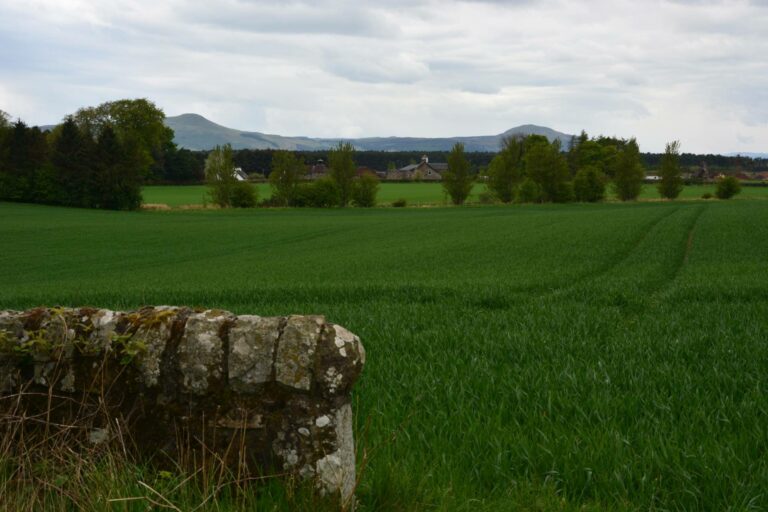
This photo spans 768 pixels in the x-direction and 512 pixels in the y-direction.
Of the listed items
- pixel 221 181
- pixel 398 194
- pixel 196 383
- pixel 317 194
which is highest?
pixel 196 383

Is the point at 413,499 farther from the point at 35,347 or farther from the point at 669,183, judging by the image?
the point at 669,183

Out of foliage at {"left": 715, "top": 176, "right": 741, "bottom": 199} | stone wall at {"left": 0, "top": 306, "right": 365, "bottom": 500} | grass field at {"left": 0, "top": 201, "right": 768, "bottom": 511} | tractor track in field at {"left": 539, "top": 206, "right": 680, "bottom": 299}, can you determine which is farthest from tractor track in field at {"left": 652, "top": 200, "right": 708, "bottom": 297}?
foliage at {"left": 715, "top": 176, "right": 741, "bottom": 199}

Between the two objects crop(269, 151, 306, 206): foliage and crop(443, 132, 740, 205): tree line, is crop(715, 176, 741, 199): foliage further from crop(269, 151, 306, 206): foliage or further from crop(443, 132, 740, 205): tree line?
crop(269, 151, 306, 206): foliage

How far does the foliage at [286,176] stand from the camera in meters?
102

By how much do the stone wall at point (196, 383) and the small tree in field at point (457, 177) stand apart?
102339 millimetres

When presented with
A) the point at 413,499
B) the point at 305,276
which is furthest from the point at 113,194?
the point at 413,499

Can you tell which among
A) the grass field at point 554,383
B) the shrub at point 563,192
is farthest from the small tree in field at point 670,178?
the grass field at point 554,383

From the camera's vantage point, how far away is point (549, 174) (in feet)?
357

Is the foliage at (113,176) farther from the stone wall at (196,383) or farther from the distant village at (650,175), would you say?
the stone wall at (196,383)

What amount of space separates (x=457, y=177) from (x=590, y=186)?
829 inches

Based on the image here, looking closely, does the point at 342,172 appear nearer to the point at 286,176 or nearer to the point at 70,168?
the point at 286,176

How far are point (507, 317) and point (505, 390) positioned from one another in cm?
483

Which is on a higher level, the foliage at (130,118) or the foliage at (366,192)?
the foliage at (130,118)

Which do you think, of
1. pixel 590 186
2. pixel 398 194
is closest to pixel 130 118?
pixel 398 194
